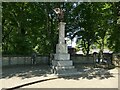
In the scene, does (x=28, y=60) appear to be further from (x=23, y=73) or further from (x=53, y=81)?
(x=53, y=81)

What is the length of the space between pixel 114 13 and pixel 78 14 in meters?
4.38

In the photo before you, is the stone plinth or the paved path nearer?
the paved path

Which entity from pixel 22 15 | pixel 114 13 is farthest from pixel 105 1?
pixel 22 15

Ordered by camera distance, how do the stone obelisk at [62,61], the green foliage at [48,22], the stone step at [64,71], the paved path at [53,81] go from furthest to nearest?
the green foliage at [48,22], the stone obelisk at [62,61], the stone step at [64,71], the paved path at [53,81]

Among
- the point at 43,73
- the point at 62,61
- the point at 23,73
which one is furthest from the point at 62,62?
the point at 23,73

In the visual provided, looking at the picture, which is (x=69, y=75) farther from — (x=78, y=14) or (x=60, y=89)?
(x=78, y=14)

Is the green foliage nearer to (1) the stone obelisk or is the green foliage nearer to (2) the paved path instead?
(1) the stone obelisk

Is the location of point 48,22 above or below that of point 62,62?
above

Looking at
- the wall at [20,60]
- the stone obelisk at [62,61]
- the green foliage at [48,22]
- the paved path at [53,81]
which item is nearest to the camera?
the paved path at [53,81]

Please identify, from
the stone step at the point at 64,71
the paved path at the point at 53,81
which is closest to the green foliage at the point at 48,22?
the stone step at the point at 64,71

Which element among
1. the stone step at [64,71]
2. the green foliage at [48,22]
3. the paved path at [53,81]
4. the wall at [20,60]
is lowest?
the paved path at [53,81]

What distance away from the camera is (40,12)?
73.2 feet

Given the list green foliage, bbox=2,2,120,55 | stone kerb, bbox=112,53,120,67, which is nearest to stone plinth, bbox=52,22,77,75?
green foliage, bbox=2,2,120,55

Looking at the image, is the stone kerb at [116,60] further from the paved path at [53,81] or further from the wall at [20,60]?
the wall at [20,60]
